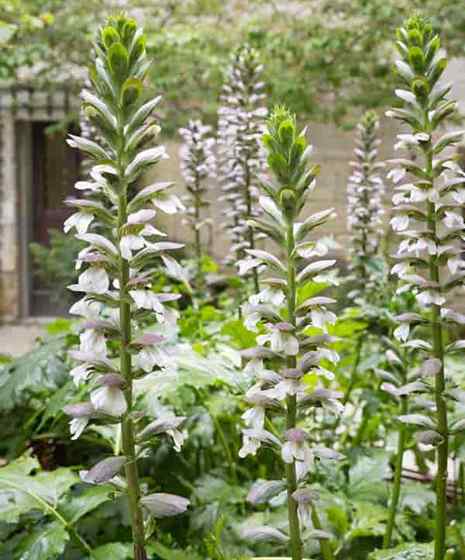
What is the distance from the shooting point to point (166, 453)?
2750 mm

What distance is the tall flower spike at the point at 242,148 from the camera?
325 cm

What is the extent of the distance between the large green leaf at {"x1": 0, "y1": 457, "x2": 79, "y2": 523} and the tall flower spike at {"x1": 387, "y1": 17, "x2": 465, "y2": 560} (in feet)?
2.73

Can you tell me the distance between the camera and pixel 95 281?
1.51 meters

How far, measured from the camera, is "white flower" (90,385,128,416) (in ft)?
4.95

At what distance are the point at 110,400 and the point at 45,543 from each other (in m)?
0.65

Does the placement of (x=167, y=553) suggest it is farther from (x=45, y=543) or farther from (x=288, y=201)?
(x=288, y=201)

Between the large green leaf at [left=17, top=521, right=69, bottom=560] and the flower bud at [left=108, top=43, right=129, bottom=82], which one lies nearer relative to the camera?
the flower bud at [left=108, top=43, right=129, bottom=82]

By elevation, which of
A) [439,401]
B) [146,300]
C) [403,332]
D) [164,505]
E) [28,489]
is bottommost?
[28,489]

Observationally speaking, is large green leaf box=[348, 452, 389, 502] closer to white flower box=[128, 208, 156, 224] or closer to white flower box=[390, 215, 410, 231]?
white flower box=[390, 215, 410, 231]

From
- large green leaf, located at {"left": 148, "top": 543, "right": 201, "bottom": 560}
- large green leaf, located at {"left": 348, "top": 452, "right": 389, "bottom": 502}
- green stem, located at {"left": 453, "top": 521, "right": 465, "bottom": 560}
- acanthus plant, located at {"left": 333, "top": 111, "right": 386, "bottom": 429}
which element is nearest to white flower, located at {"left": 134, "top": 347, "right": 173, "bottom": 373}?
large green leaf, located at {"left": 148, "top": 543, "right": 201, "bottom": 560}

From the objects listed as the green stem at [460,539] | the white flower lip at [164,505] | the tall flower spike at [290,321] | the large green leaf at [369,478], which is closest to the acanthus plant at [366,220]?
the large green leaf at [369,478]

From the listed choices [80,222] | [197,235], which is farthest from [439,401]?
[197,235]

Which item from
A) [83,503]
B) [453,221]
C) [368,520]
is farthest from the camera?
[368,520]

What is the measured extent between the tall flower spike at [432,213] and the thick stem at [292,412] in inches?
12.3
